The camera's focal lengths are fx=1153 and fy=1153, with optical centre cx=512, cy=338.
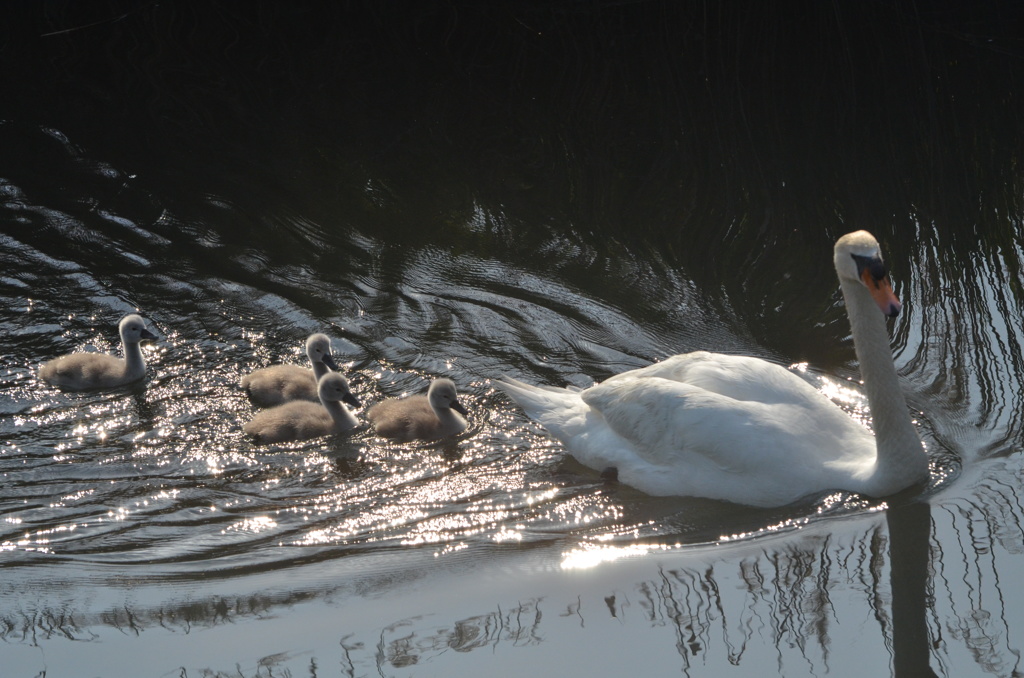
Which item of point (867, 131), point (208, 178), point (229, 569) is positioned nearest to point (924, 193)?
point (867, 131)

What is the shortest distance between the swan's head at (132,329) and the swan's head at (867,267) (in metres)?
4.22

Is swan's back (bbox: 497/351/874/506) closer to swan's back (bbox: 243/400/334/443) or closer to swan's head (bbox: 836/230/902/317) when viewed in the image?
swan's head (bbox: 836/230/902/317)

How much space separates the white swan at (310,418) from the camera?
20.9 feet

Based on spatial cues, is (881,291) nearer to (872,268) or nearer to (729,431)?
(872,268)

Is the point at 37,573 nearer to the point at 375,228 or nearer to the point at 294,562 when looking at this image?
the point at 294,562

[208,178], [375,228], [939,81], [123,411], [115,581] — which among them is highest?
[939,81]

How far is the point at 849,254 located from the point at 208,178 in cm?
674

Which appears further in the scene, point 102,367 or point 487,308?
→ point 487,308

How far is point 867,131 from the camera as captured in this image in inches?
437

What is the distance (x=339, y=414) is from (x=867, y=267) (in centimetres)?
303

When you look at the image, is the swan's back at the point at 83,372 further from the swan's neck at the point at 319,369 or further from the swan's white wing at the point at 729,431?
the swan's white wing at the point at 729,431

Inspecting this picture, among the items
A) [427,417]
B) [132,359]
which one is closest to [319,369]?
[427,417]

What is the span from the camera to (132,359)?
7.09 meters

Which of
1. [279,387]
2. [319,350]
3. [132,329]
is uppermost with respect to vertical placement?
[132,329]
